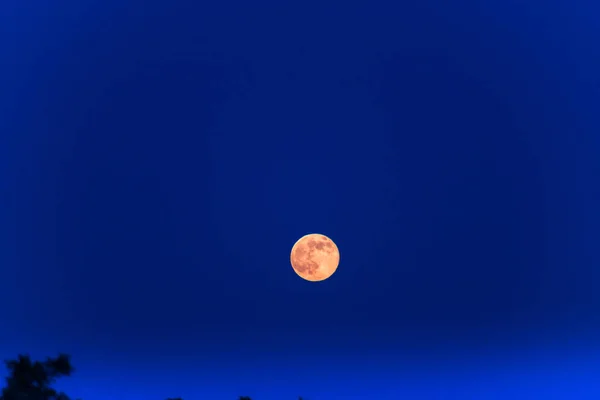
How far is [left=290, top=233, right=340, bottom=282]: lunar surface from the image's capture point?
26.3m

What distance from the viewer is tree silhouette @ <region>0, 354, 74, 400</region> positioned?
15379 mm

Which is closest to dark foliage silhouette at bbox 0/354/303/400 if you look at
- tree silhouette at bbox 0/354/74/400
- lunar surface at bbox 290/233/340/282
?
tree silhouette at bbox 0/354/74/400

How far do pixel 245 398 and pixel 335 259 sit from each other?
35.2 feet

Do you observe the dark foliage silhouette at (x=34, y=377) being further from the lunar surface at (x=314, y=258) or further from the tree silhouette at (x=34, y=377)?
the lunar surface at (x=314, y=258)

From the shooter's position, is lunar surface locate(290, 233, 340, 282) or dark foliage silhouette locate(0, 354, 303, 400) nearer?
dark foliage silhouette locate(0, 354, 303, 400)

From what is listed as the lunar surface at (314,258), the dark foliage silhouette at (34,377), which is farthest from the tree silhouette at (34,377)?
the lunar surface at (314,258)

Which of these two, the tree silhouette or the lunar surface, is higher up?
the lunar surface

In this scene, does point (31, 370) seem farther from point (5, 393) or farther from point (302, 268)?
point (302, 268)

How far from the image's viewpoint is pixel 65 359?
16.1m

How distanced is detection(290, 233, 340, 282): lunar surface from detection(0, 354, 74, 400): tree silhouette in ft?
41.8

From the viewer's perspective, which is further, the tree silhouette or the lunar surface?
the lunar surface

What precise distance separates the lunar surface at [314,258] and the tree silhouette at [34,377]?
1275 cm

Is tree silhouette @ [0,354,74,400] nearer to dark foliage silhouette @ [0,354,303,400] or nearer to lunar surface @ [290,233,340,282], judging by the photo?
dark foliage silhouette @ [0,354,303,400]

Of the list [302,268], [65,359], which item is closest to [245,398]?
[65,359]
